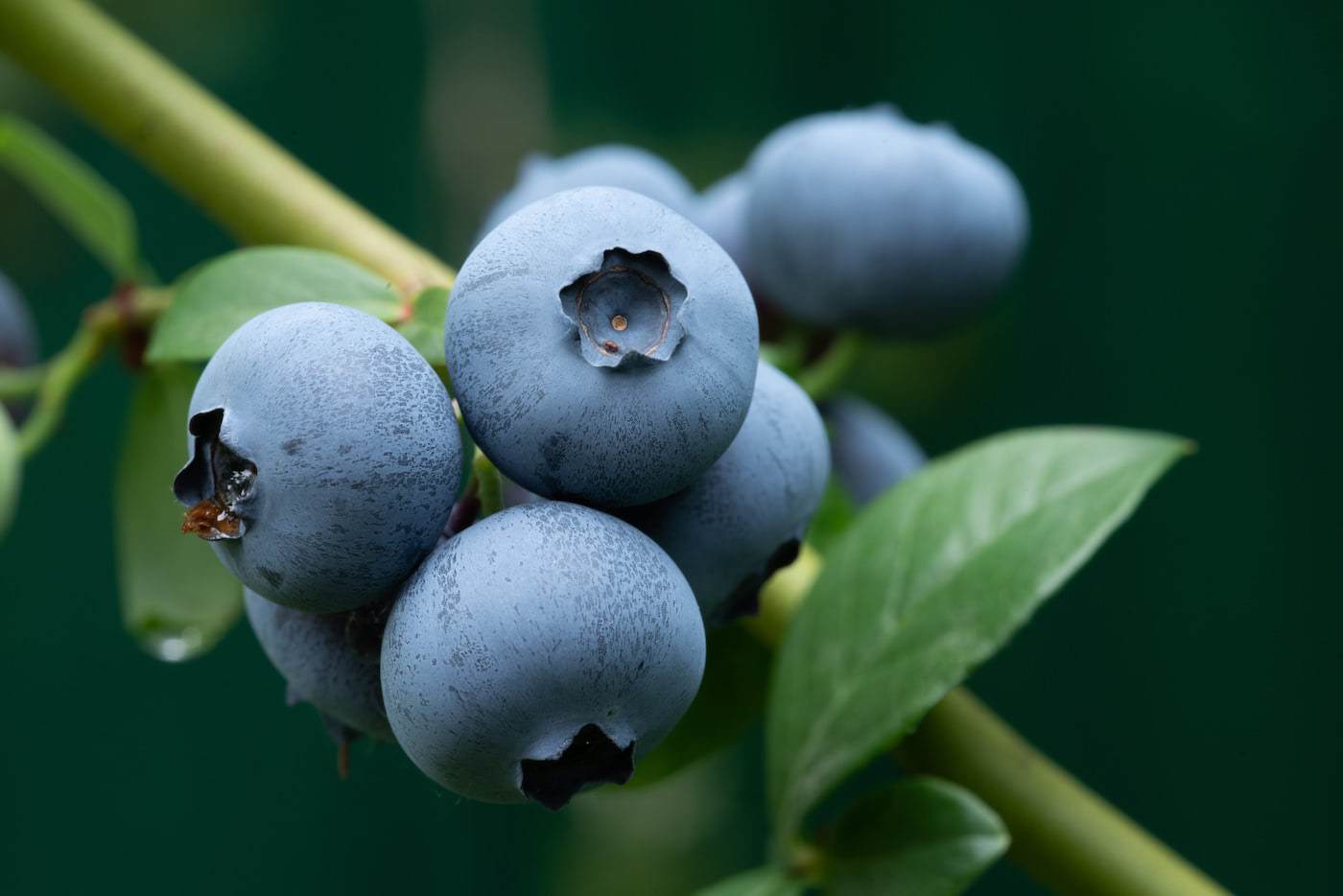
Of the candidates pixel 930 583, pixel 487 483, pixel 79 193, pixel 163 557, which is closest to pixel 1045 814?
pixel 930 583

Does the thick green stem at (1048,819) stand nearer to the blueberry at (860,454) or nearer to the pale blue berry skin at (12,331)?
the blueberry at (860,454)

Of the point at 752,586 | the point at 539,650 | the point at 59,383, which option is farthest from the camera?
the point at 59,383

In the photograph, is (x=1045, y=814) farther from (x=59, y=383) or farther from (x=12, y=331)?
(x=12, y=331)

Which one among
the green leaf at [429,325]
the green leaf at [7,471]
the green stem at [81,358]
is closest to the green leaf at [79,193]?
the green stem at [81,358]

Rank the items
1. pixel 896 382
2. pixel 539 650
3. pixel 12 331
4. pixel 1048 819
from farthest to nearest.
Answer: pixel 896 382
pixel 12 331
pixel 1048 819
pixel 539 650

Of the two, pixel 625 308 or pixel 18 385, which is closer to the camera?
pixel 625 308
